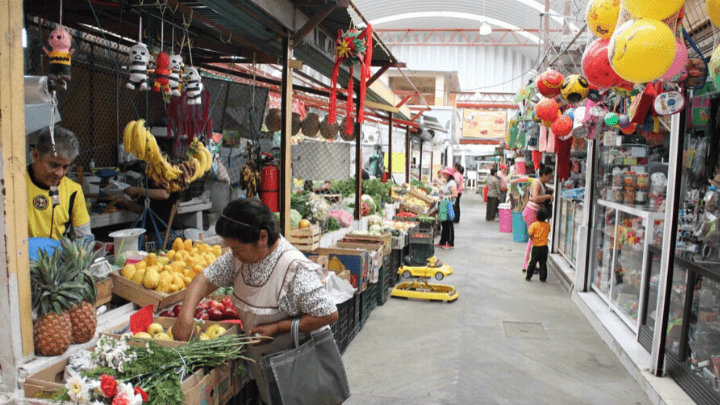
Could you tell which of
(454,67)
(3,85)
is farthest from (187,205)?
(454,67)

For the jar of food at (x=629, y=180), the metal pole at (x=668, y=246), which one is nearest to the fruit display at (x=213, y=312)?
the metal pole at (x=668, y=246)

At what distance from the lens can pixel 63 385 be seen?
83.3 inches

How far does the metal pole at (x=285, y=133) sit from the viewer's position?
4527 millimetres

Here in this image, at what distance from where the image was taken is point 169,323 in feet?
9.78

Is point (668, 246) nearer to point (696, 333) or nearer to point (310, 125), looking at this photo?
point (696, 333)

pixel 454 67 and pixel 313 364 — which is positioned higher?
pixel 454 67

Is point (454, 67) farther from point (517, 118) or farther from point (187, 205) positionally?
point (187, 205)

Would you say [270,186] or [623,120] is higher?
[623,120]

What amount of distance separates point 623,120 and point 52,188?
5.04 m

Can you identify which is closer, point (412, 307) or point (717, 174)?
→ point (717, 174)

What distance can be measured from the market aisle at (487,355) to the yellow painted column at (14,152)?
266cm

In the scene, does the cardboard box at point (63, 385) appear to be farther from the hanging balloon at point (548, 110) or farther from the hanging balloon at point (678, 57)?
the hanging balloon at point (548, 110)

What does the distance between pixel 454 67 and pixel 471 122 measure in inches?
401

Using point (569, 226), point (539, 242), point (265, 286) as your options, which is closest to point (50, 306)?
point (265, 286)
